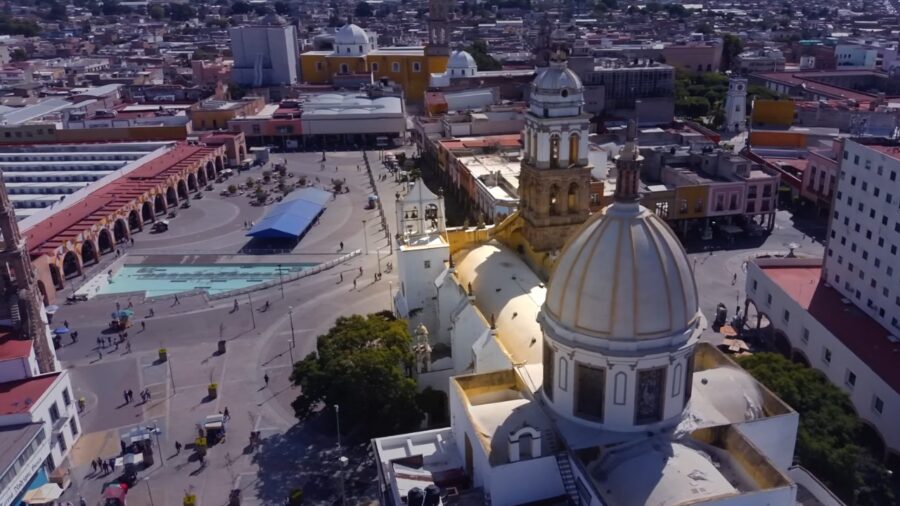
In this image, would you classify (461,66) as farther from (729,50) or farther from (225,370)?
(225,370)

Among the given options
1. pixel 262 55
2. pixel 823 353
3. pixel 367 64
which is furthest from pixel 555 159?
pixel 262 55

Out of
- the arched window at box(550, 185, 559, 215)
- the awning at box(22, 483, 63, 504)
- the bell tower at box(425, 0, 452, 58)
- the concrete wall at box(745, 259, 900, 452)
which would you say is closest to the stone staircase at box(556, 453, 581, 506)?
Answer: the arched window at box(550, 185, 559, 215)

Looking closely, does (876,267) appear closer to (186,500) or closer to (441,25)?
(186,500)

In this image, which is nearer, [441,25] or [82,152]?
[82,152]

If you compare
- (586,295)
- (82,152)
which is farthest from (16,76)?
(586,295)

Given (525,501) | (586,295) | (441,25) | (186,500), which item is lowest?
(186,500)
